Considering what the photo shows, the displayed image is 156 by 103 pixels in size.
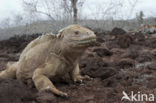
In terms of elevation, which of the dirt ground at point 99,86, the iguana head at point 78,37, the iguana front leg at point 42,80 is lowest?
the dirt ground at point 99,86

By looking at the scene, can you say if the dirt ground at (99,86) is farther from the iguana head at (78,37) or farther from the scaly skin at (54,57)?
the iguana head at (78,37)

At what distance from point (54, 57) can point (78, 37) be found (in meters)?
0.63

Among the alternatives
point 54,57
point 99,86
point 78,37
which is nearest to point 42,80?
point 54,57

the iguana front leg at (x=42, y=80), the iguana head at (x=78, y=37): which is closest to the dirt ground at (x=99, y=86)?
the iguana front leg at (x=42, y=80)

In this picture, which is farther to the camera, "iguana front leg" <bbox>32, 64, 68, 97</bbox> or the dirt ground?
"iguana front leg" <bbox>32, 64, 68, 97</bbox>

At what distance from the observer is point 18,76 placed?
5.07 m

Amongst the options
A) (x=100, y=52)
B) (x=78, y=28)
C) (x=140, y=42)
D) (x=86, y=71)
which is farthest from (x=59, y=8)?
(x=78, y=28)

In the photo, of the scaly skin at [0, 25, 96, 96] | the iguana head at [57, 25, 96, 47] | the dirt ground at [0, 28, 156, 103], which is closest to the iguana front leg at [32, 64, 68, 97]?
the scaly skin at [0, 25, 96, 96]

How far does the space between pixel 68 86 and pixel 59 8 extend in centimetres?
1345

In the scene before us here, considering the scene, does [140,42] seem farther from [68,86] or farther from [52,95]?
[52,95]

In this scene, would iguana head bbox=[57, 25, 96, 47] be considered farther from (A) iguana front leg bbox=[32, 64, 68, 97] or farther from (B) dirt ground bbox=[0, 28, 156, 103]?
(B) dirt ground bbox=[0, 28, 156, 103]

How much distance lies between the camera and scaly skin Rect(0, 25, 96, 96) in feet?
13.7

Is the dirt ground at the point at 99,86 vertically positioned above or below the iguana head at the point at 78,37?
below

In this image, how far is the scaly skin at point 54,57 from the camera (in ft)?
13.7
